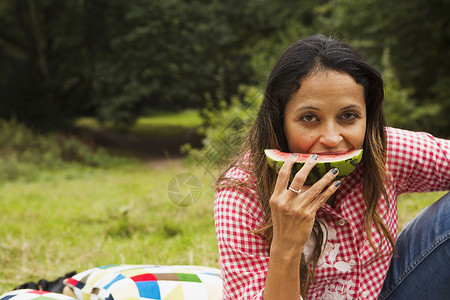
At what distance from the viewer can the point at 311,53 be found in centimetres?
180

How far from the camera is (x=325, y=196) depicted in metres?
1.58

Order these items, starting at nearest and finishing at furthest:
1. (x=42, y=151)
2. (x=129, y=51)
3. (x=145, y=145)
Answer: (x=42, y=151), (x=129, y=51), (x=145, y=145)

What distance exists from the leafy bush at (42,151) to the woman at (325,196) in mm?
10168

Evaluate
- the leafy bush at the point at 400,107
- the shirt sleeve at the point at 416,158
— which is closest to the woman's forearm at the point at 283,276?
the shirt sleeve at the point at 416,158

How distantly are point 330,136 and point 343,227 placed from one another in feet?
1.42

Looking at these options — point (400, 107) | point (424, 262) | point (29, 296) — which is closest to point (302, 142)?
point (424, 262)

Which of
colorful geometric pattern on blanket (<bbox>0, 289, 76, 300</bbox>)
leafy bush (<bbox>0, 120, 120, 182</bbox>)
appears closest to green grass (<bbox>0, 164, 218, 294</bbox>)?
colorful geometric pattern on blanket (<bbox>0, 289, 76, 300</bbox>)

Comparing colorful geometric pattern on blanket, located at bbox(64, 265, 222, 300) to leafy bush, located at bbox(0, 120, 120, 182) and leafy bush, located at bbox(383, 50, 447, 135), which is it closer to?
leafy bush, located at bbox(383, 50, 447, 135)

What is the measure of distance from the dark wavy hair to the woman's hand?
162 mm

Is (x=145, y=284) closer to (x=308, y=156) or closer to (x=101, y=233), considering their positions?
(x=308, y=156)

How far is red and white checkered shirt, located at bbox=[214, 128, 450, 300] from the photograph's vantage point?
68.3 inches

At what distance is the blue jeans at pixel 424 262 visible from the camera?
2016 mm

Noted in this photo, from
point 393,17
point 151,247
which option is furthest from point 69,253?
point 393,17

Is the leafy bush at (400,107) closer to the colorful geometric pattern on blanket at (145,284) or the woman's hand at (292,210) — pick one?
the colorful geometric pattern on blanket at (145,284)
